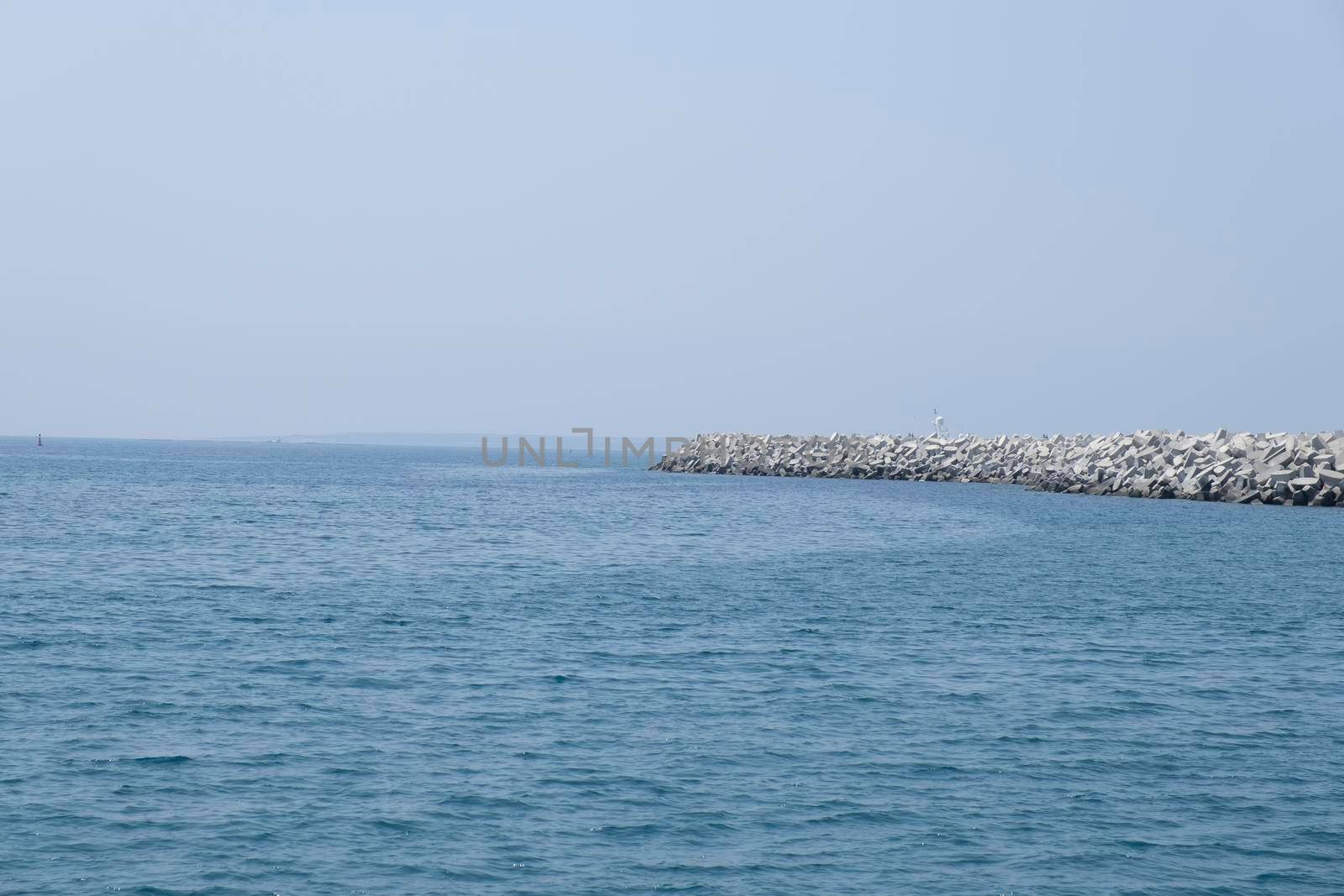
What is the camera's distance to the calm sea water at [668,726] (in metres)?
9.95

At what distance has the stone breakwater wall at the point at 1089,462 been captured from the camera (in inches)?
2245

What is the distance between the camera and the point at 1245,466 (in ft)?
194

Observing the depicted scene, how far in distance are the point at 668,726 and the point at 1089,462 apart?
2386 inches

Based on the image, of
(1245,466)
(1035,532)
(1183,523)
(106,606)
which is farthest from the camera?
(1245,466)

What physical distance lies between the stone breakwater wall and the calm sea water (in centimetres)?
2754

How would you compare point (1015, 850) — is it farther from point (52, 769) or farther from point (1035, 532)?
point (1035, 532)

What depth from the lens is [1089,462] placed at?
69.9m

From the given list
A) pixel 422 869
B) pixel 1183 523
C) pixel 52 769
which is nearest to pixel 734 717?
pixel 422 869

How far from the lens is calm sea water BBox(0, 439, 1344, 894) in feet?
32.6

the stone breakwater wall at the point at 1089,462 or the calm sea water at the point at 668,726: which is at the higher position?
the stone breakwater wall at the point at 1089,462

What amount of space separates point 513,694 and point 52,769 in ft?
17.5

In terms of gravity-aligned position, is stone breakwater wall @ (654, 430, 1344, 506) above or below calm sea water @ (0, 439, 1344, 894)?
above

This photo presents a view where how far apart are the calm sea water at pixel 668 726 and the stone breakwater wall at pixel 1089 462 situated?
27.5 meters

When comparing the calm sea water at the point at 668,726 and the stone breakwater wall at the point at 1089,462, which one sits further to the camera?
the stone breakwater wall at the point at 1089,462
